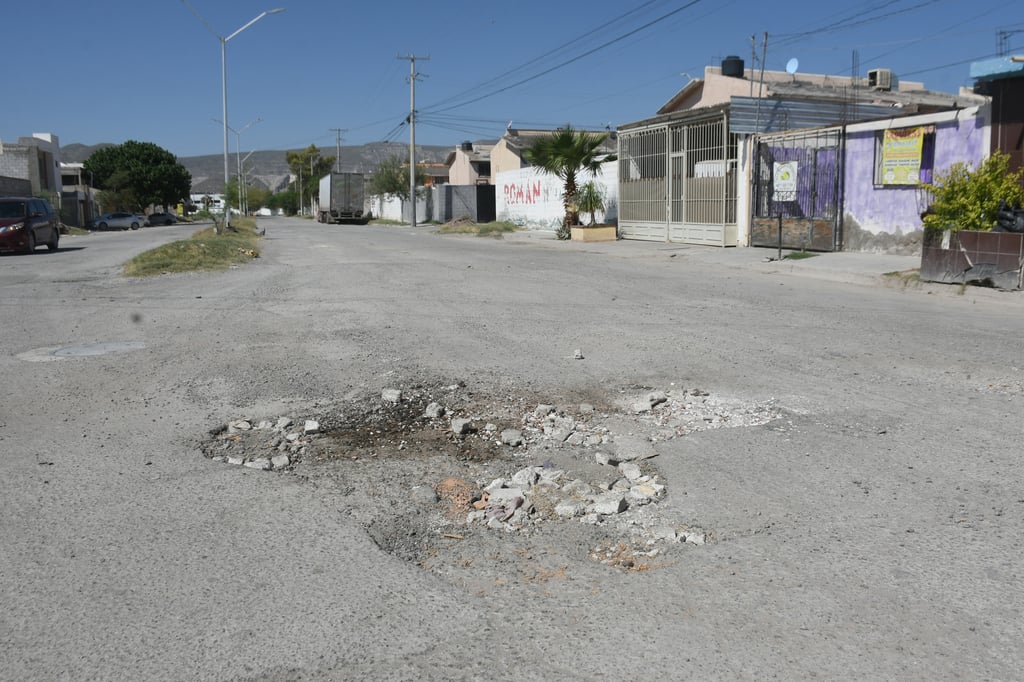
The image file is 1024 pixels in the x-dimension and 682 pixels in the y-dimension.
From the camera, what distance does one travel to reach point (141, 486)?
4902 millimetres

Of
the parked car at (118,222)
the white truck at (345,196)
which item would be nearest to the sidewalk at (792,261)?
the white truck at (345,196)

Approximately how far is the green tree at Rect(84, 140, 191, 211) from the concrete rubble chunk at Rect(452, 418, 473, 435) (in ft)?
296

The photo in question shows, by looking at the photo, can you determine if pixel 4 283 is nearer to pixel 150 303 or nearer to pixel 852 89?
pixel 150 303

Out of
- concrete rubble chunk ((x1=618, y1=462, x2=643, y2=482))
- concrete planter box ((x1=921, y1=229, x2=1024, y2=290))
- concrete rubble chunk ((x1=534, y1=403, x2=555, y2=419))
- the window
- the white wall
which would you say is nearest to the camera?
concrete rubble chunk ((x1=618, y1=462, x2=643, y2=482))

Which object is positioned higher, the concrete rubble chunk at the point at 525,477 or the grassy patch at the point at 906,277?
the grassy patch at the point at 906,277

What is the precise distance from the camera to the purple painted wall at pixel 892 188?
16.5 metres

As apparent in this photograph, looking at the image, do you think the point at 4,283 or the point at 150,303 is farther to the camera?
the point at 4,283

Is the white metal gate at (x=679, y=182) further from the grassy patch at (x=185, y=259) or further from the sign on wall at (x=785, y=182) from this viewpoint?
the grassy patch at (x=185, y=259)

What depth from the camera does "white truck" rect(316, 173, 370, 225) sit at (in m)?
64.2

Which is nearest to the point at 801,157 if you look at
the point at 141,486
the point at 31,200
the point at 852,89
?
the point at 852,89

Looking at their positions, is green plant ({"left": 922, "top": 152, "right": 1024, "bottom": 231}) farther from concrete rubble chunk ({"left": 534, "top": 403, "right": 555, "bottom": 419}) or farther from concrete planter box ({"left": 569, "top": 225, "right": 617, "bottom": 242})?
concrete planter box ({"left": 569, "top": 225, "right": 617, "bottom": 242})

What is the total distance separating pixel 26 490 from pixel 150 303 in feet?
28.3

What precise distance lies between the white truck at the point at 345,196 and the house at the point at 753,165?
3705 centimetres

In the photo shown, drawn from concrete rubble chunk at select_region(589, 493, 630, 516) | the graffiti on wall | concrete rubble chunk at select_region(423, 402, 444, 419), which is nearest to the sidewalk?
concrete rubble chunk at select_region(423, 402, 444, 419)
